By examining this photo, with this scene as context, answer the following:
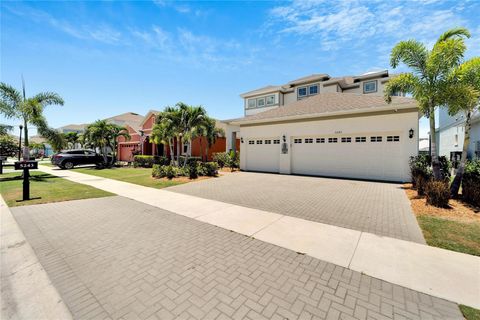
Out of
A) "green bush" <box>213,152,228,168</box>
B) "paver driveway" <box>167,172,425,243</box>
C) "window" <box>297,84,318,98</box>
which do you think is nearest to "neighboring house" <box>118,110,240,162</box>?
"green bush" <box>213,152,228,168</box>

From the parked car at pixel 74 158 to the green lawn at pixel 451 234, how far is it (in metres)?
26.9

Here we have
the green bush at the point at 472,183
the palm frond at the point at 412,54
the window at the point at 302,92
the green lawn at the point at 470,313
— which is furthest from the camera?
the window at the point at 302,92

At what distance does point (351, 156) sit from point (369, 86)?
18.6 m

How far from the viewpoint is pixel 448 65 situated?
7922 millimetres

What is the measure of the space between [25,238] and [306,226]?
6.82 meters

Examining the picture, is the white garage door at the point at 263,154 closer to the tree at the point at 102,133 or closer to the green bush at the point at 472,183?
the green bush at the point at 472,183

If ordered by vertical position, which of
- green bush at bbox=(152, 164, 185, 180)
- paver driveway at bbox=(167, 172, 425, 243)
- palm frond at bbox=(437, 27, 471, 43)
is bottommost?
paver driveway at bbox=(167, 172, 425, 243)

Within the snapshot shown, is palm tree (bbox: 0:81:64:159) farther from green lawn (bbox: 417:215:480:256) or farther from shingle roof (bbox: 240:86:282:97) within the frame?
shingle roof (bbox: 240:86:282:97)

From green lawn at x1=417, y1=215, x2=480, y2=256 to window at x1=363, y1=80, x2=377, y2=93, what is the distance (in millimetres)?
25755

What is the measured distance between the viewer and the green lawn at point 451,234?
4.55m

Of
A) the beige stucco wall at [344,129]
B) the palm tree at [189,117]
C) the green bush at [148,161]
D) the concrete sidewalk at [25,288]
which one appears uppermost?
the palm tree at [189,117]

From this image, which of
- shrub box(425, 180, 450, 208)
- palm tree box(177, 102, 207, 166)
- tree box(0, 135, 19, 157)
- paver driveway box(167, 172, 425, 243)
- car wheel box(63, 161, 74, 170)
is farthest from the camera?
tree box(0, 135, 19, 157)

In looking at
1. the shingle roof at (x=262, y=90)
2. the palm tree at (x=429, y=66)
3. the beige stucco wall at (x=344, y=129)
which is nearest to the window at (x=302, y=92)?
the shingle roof at (x=262, y=90)

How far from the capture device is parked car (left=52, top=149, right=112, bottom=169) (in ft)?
70.8
